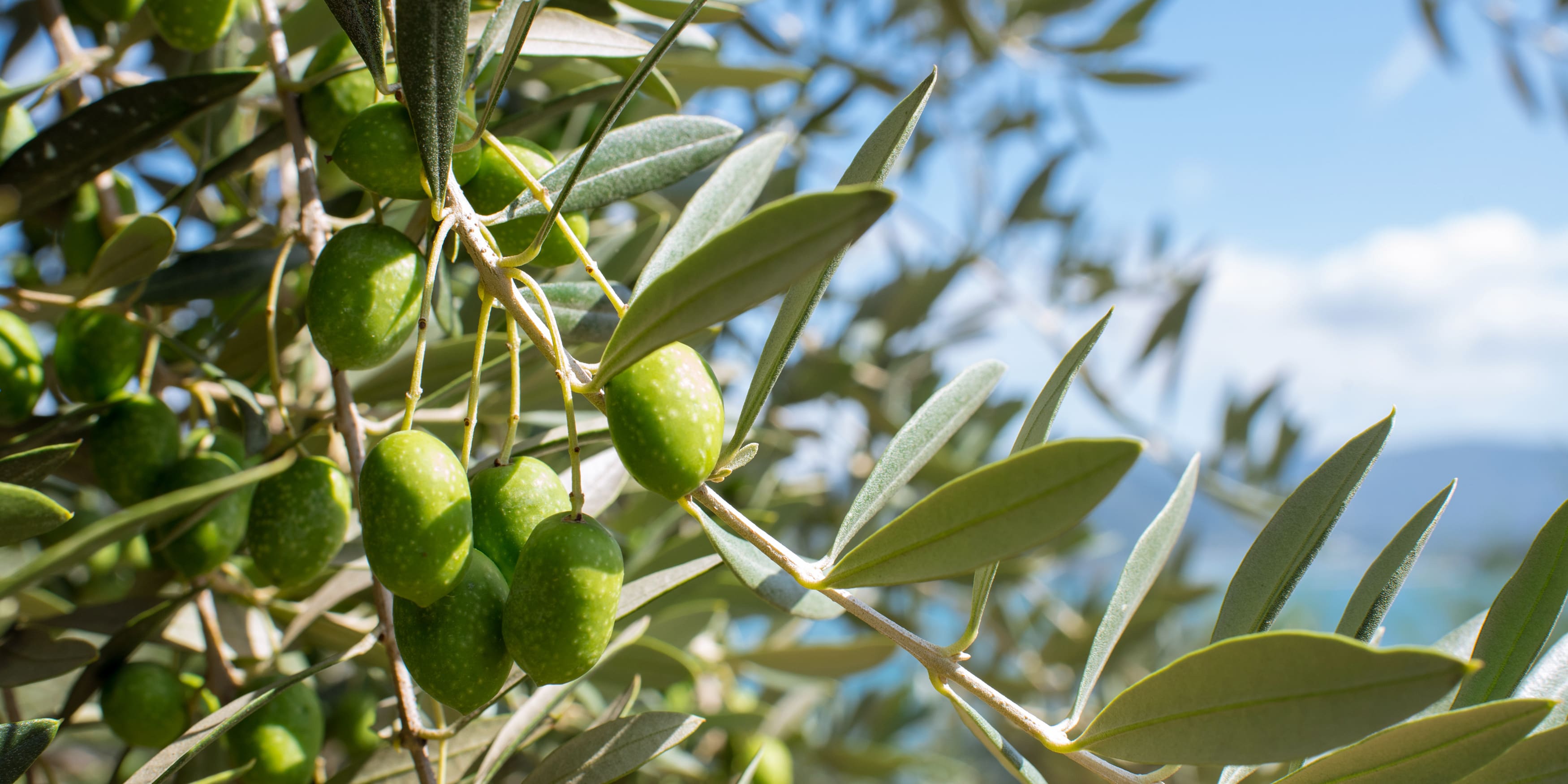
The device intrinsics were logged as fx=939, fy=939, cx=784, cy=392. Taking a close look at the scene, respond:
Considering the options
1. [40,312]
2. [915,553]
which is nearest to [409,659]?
[915,553]

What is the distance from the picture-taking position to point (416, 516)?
47 centimetres

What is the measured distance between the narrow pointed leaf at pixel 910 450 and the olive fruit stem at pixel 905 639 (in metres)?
0.03

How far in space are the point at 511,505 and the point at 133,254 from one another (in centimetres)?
38

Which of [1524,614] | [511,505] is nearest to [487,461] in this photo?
[511,505]

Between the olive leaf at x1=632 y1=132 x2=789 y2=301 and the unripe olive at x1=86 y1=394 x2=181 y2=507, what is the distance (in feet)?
1.49

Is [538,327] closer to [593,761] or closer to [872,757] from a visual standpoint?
[593,761]

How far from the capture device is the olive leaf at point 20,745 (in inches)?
19.9

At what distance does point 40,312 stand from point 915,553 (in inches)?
31.8

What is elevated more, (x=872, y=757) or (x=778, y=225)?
(x=778, y=225)

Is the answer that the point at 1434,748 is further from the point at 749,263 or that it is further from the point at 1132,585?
the point at 749,263

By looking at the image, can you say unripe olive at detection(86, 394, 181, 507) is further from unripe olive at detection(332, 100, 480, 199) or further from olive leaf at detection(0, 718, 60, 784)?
unripe olive at detection(332, 100, 480, 199)

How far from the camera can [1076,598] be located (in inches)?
93.6

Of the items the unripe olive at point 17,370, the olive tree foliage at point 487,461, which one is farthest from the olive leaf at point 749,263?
the unripe olive at point 17,370

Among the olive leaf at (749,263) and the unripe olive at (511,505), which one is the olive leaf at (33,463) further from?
the olive leaf at (749,263)
